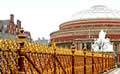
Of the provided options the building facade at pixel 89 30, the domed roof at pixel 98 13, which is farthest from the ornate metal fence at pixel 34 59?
the domed roof at pixel 98 13

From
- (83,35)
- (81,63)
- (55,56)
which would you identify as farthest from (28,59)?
(83,35)

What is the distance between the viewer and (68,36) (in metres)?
46.3

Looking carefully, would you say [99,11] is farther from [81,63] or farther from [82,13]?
[81,63]

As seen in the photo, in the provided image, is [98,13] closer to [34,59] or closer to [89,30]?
[89,30]

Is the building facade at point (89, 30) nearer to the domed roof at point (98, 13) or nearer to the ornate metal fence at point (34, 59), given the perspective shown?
the domed roof at point (98, 13)

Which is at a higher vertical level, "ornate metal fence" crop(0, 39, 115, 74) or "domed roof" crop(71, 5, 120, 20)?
"domed roof" crop(71, 5, 120, 20)

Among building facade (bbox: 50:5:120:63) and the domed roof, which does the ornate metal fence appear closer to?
building facade (bbox: 50:5:120:63)

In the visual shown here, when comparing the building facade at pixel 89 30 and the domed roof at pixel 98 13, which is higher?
the domed roof at pixel 98 13

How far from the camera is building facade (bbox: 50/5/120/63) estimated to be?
42897 millimetres

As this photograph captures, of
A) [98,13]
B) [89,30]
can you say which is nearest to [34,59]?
[89,30]

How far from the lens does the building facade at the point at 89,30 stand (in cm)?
4290

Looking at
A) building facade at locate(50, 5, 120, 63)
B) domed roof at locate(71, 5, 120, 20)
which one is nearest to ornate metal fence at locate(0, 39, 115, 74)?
building facade at locate(50, 5, 120, 63)

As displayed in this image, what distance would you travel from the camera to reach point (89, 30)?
43.6 meters

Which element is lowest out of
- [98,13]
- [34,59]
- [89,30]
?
[34,59]
